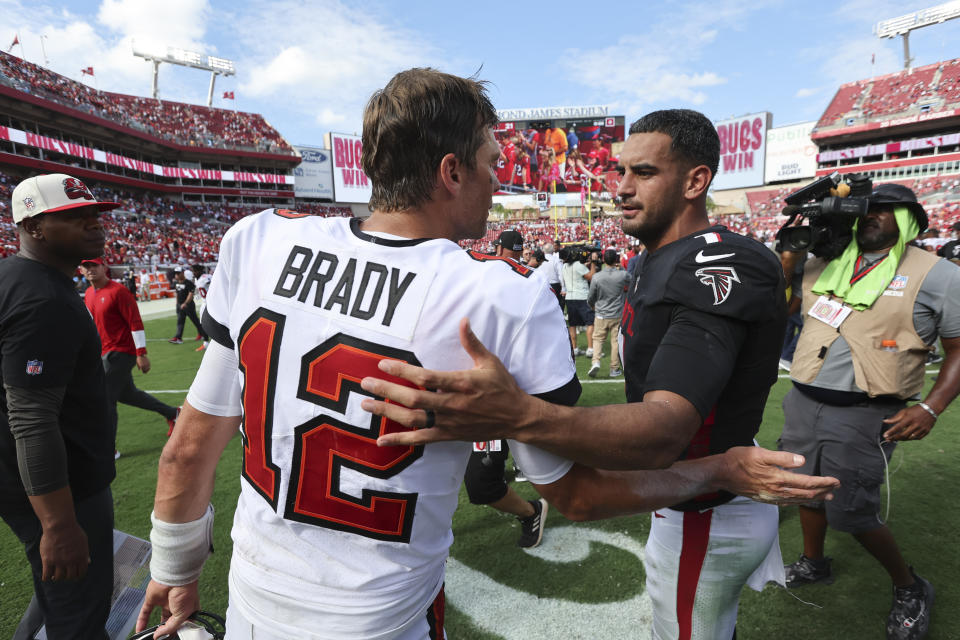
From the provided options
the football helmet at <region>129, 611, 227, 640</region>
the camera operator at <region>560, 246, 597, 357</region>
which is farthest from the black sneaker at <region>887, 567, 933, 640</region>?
the camera operator at <region>560, 246, 597, 357</region>

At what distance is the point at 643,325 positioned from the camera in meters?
1.64

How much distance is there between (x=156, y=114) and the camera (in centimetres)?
4525

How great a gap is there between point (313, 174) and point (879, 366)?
56.2 metres

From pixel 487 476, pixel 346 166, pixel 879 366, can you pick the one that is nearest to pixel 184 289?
pixel 487 476

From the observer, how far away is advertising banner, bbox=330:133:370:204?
162ft

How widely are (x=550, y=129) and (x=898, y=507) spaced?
2331 inches

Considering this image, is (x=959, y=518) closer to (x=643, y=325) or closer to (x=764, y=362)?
(x=764, y=362)

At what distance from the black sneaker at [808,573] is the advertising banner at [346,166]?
164 feet

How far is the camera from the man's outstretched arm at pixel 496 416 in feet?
2.97

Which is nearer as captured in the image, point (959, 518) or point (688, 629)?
point (688, 629)

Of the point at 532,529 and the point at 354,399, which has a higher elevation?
the point at 354,399

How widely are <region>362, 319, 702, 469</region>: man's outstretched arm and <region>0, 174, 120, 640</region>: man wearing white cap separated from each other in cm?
160

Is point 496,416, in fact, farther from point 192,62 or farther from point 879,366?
point 192,62

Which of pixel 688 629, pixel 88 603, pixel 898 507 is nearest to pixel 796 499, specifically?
pixel 688 629
